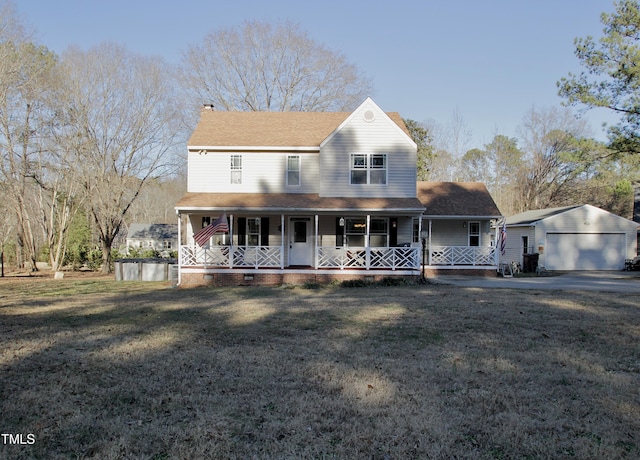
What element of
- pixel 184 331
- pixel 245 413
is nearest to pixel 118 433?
pixel 245 413

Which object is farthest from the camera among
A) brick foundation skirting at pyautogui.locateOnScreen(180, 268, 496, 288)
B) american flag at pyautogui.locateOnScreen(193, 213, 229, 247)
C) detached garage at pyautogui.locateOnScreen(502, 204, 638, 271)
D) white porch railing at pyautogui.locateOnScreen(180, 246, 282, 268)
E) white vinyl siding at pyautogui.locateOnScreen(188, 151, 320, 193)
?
detached garage at pyautogui.locateOnScreen(502, 204, 638, 271)

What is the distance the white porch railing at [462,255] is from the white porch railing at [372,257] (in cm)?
272

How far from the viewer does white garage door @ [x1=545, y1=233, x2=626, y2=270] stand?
27.0m

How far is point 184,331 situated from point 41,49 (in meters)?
24.5

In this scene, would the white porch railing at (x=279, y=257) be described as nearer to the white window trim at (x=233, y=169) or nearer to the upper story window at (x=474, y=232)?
the white window trim at (x=233, y=169)

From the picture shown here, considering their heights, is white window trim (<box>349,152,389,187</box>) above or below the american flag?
above

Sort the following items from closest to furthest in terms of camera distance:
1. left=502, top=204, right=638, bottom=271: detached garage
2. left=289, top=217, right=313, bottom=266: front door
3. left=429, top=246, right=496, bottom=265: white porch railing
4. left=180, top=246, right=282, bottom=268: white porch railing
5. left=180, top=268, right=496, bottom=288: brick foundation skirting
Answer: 1. left=180, top=268, right=496, bottom=288: brick foundation skirting
2. left=180, top=246, right=282, bottom=268: white porch railing
3. left=289, top=217, right=313, bottom=266: front door
4. left=429, top=246, right=496, bottom=265: white porch railing
5. left=502, top=204, right=638, bottom=271: detached garage

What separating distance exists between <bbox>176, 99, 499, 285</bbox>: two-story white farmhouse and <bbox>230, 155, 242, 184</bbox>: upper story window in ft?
0.14

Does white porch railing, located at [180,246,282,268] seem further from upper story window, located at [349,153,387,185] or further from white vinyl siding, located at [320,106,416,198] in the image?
upper story window, located at [349,153,387,185]

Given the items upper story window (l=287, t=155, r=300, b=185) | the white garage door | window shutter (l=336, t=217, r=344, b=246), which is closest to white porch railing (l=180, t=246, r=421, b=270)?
window shutter (l=336, t=217, r=344, b=246)

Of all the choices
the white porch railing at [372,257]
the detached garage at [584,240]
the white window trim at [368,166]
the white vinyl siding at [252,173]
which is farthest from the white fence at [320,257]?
the detached garage at [584,240]

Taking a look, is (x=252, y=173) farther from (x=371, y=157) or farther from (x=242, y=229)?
(x=371, y=157)

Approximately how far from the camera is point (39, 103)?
80.4 ft

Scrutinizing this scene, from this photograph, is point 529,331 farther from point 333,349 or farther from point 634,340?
point 333,349
